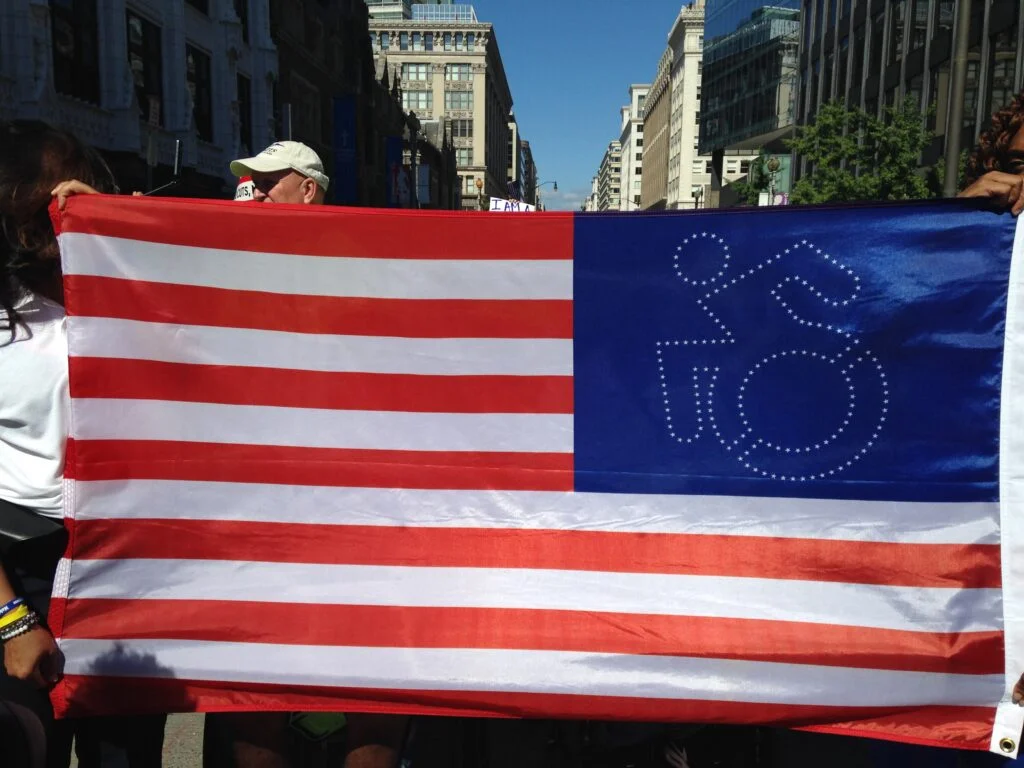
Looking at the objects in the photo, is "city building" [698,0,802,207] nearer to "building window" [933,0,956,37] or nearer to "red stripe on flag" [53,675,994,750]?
"building window" [933,0,956,37]

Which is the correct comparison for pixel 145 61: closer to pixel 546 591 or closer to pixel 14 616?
pixel 14 616

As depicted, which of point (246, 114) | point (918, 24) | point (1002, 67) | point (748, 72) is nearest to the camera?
point (1002, 67)

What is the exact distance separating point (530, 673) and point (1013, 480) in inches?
59.1

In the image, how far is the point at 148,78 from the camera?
19.8m

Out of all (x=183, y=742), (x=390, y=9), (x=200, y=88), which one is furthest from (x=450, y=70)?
(x=183, y=742)

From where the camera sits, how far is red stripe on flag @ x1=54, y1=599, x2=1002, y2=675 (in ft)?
7.48

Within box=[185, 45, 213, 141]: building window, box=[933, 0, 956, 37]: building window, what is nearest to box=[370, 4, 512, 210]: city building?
box=[933, 0, 956, 37]: building window

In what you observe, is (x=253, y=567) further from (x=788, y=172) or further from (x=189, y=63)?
(x=788, y=172)

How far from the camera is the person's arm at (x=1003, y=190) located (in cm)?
218

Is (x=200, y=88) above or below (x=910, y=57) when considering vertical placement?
below

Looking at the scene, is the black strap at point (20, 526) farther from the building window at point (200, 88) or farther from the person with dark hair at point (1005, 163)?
the building window at point (200, 88)

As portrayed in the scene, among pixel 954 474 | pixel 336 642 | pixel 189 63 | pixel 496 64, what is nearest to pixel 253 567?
pixel 336 642

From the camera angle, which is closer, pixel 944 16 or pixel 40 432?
pixel 40 432

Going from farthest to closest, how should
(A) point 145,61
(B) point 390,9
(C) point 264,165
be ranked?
(B) point 390,9
(A) point 145,61
(C) point 264,165
